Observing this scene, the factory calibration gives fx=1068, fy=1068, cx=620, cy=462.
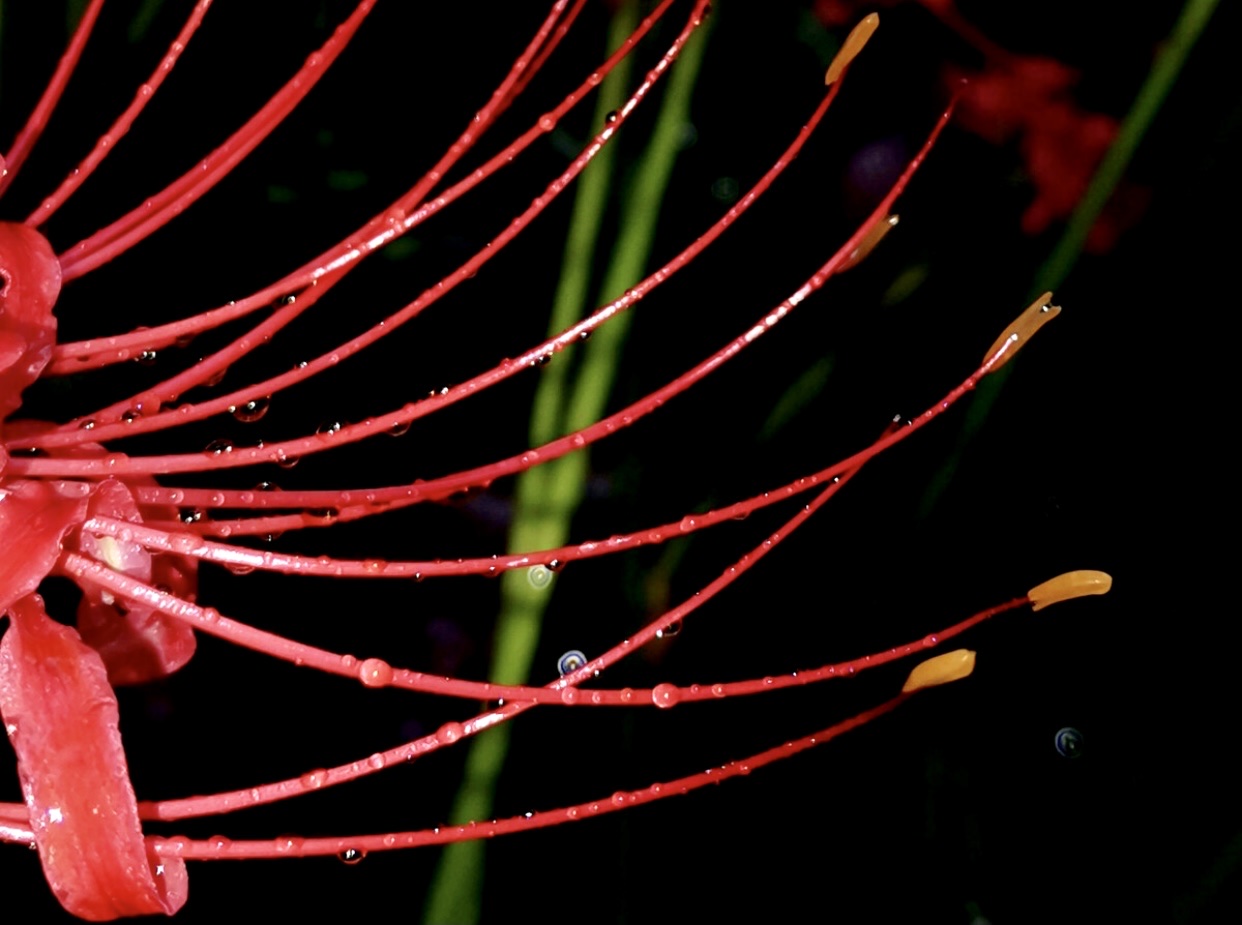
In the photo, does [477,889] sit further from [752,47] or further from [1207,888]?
[752,47]

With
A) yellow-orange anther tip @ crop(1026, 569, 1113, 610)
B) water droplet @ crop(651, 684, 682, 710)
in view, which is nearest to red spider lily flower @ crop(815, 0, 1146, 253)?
yellow-orange anther tip @ crop(1026, 569, 1113, 610)

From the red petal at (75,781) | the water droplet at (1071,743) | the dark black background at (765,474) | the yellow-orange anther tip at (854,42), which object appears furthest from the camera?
the water droplet at (1071,743)

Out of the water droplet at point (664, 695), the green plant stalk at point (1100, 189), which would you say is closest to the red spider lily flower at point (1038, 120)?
the green plant stalk at point (1100, 189)

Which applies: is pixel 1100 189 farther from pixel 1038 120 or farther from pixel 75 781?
pixel 75 781

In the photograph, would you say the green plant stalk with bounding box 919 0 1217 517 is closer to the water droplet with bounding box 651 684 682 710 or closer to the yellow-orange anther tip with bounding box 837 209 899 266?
the yellow-orange anther tip with bounding box 837 209 899 266

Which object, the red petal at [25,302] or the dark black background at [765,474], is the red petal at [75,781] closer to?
the red petal at [25,302]

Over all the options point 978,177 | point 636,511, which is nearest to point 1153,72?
point 978,177
